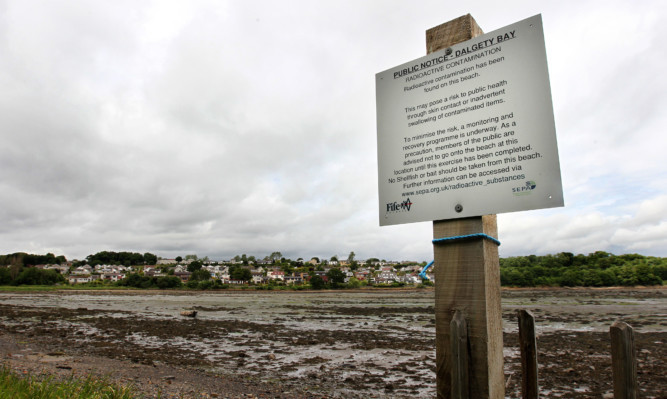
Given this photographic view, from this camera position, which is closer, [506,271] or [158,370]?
[158,370]

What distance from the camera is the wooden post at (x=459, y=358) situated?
251 cm

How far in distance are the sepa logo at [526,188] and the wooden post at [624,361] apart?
0.85 meters

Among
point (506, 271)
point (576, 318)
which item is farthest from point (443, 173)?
point (506, 271)

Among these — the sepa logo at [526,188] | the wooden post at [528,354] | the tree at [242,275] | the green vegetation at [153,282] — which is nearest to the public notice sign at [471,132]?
the sepa logo at [526,188]

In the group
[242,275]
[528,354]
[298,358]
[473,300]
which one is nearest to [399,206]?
[473,300]

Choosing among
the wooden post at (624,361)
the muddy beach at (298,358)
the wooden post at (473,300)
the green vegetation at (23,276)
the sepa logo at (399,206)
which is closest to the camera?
the wooden post at (624,361)

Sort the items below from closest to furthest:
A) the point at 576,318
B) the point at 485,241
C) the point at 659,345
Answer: the point at 485,241, the point at 659,345, the point at 576,318

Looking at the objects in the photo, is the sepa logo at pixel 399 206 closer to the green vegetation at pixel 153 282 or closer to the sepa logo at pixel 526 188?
the sepa logo at pixel 526 188

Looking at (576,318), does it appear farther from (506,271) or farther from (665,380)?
(506,271)

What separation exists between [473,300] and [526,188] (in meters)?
0.81

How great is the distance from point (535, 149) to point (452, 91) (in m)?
0.76

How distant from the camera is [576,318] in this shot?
95.7 feet

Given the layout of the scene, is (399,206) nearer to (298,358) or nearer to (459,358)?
(459,358)

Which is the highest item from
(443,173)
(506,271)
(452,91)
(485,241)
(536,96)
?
(452,91)
